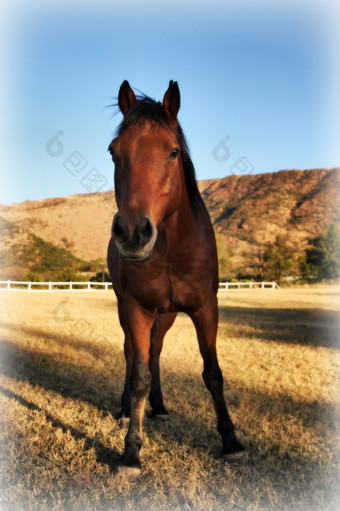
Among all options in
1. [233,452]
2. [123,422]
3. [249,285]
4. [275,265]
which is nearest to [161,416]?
[123,422]

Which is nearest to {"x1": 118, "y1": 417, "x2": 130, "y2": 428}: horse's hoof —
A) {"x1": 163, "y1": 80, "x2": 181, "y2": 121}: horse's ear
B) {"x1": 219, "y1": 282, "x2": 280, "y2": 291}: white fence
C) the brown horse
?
the brown horse

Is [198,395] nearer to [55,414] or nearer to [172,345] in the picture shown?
[55,414]

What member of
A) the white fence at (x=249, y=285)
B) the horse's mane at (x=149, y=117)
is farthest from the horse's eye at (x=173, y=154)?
the white fence at (x=249, y=285)

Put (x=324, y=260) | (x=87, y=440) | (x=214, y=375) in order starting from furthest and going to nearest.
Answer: (x=324, y=260) → (x=87, y=440) → (x=214, y=375)

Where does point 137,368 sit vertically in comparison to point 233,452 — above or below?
above

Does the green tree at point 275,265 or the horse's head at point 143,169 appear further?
the green tree at point 275,265

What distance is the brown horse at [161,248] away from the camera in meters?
3.07

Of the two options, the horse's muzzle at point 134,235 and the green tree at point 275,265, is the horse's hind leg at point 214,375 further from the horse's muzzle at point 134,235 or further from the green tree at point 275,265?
the green tree at point 275,265

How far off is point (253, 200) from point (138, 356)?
10010cm

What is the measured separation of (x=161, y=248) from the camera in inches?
146

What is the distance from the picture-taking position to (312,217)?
274 feet

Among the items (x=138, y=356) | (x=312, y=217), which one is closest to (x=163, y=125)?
(x=138, y=356)

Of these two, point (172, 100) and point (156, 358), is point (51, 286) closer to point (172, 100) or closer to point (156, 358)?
point (156, 358)

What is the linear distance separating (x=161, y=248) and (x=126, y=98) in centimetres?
136
